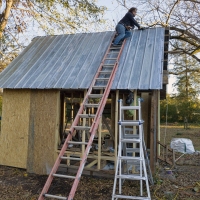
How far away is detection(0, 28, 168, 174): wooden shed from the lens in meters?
6.12

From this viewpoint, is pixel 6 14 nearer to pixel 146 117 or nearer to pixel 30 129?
pixel 30 129

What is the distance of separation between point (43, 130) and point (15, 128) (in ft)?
3.39

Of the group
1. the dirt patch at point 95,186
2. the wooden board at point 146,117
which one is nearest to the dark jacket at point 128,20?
the wooden board at point 146,117

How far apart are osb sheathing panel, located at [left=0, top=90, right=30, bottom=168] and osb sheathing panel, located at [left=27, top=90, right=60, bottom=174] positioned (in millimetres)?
198

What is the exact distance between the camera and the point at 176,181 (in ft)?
19.8

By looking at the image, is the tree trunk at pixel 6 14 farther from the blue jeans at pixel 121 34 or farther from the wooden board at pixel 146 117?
the wooden board at pixel 146 117

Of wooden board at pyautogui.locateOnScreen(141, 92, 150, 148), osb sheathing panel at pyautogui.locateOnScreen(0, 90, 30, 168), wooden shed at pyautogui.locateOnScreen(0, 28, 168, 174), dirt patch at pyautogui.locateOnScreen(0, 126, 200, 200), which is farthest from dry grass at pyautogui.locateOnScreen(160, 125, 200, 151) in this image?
osb sheathing panel at pyautogui.locateOnScreen(0, 90, 30, 168)

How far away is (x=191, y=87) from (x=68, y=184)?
2147 centimetres

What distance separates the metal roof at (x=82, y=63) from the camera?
6.09 meters

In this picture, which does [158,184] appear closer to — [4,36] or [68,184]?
[68,184]

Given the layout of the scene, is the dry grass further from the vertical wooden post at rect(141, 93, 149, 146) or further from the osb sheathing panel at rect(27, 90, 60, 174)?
the osb sheathing panel at rect(27, 90, 60, 174)

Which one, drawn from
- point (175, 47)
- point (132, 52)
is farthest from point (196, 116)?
point (132, 52)

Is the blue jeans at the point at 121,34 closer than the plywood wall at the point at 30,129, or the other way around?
the plywood wall at the point at 30,129

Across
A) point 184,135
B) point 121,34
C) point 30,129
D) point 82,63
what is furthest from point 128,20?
point 184,135
